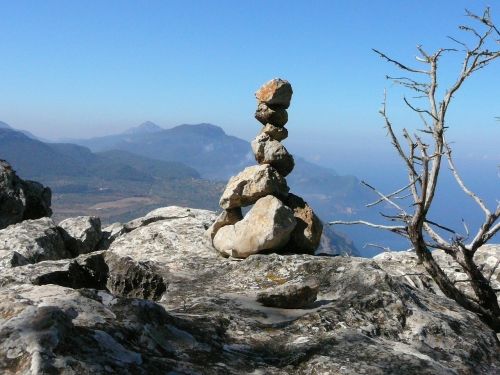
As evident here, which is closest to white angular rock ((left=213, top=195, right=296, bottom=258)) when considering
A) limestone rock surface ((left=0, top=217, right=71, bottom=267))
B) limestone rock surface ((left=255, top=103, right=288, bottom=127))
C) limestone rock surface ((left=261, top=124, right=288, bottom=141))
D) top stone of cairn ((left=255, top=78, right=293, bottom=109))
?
limestone rock surface ((left=261, top=124, right=288, bottom=141))

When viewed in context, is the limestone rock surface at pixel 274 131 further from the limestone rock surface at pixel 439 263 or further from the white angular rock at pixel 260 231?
the limestone rock surface at pixel 439 263

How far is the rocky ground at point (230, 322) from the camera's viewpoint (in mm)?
5629

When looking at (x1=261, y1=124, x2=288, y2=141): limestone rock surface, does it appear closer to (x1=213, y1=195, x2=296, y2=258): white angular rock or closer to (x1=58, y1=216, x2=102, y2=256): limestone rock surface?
(x1=213, y1=195, x2=296, y2=258): white angular rock

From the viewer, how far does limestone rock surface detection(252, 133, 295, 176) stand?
21.5 m

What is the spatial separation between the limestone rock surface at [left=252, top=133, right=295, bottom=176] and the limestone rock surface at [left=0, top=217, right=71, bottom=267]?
11.6 meters

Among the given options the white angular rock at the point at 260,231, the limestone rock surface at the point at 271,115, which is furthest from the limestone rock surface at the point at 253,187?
the limestone rock surface at the point at 271,115

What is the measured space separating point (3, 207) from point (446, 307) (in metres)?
29.2

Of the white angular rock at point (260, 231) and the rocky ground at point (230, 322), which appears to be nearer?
the rocky ground at point (230, 322)

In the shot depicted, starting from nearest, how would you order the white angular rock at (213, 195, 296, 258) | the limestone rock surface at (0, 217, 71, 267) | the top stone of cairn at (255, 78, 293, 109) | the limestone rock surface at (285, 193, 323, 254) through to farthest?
the white angular rock at (213, 195, 296, 258), the limestone rock surface at (0, 217, 71, 267), the limestone rock surface at (285, 193, 323, 254), the top stone of cairn at (255, 78, 293, 109)

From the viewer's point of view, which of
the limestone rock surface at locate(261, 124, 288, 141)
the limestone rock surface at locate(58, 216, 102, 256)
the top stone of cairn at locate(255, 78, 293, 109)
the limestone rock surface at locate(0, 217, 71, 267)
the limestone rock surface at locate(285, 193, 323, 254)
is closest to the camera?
the limestone rock surface at locate(0, 217, 71, 267)

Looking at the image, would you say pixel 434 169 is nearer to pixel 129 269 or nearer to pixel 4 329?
pixel 129 269

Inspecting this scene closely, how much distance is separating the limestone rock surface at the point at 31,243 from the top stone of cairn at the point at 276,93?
13.2 meters

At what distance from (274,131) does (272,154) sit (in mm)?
1280

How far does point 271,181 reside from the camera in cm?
2073
